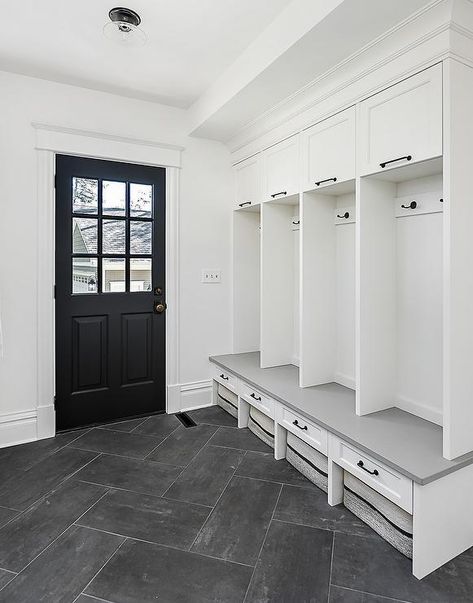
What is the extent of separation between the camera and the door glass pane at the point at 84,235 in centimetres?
296

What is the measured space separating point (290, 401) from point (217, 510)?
762 millimetres

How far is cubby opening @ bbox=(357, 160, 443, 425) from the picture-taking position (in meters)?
2.15

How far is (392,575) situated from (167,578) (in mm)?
943

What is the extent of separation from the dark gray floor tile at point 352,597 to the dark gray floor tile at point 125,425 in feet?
6.36

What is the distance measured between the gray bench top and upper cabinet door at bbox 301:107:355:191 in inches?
54.2

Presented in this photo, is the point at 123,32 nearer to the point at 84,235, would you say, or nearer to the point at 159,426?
A: the point at 84,235

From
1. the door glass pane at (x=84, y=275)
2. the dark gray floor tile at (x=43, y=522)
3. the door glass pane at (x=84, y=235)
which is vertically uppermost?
the door glass pane at (x=84, y=235)

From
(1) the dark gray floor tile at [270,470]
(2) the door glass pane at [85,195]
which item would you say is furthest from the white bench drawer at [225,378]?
(2) the door glass pane at [85,195]

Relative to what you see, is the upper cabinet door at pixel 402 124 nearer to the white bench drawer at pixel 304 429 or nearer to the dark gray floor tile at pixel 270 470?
the white bench drawer at pixel 304 429

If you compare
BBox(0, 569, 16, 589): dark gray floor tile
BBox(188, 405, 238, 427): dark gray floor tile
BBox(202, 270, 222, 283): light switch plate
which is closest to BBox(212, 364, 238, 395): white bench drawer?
BBox(188, 405, 238, 427): dark gray floor tile

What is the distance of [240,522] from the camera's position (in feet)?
6.36

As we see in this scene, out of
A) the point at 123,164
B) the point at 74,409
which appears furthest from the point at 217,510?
the point at 123,164

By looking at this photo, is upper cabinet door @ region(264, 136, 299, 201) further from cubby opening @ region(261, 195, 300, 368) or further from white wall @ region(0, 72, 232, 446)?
white wall @ region(0, 72, 232, 446)

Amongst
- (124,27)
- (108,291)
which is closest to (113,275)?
(108,291)
